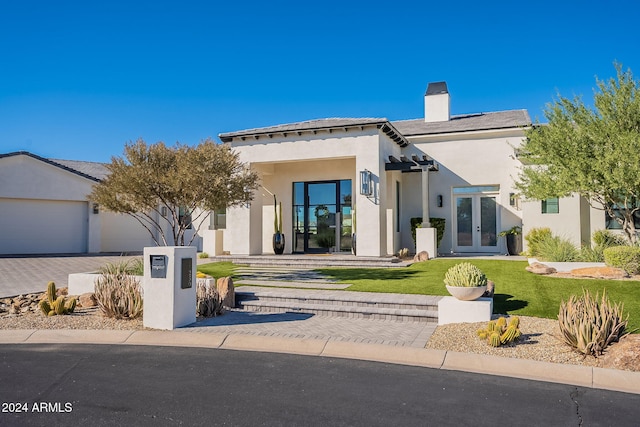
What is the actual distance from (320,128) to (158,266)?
9.53 m

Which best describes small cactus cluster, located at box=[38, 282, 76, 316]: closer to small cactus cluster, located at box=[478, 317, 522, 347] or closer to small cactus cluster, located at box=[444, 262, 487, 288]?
small cactus cluster, located at box=[444, 262, 487, 288]

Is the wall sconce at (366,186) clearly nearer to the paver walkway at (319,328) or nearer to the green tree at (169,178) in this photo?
the green tree at (169,178)

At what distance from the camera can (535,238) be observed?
52.6 ft

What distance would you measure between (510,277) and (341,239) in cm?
748

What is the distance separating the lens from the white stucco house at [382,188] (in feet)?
53.4

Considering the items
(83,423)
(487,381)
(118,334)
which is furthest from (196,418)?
(118,334)

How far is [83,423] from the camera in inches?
162

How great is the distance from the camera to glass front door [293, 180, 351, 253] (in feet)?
59.1

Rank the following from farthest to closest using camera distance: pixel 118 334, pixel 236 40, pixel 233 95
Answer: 1. pixel 233 95
2. pixel 236 40
3. pixel 118 334

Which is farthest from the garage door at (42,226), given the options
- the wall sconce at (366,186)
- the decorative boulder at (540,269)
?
the decorative boulder at (540,269)

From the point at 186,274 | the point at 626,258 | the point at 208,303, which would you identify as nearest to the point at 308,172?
the point at 208,303

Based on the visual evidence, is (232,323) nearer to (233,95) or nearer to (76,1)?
(76,1)

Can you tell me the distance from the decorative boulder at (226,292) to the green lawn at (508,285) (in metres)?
2.63

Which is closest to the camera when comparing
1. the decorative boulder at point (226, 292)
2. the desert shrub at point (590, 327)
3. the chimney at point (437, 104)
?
the desert shrub at point (590, 327)
